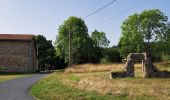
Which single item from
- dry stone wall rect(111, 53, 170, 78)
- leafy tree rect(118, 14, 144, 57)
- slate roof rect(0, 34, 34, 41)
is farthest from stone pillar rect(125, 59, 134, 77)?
leafy tree rect(118, 14, 144, 57)

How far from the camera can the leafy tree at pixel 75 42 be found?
87.2m

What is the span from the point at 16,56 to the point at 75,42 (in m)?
18.3

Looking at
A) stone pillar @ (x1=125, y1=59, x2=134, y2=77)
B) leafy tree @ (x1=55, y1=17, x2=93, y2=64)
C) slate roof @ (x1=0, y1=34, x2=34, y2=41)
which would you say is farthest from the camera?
leafy tree @ (x1=55, y1=17, x2=93, y2=64)

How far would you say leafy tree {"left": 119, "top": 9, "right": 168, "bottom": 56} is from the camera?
85.0 metres

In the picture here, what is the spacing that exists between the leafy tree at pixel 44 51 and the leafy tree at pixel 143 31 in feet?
72.5

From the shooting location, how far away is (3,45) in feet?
239

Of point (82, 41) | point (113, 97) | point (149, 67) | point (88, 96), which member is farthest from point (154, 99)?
point (82, 41)

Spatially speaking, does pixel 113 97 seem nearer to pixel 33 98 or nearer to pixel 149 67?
pixel 33 98

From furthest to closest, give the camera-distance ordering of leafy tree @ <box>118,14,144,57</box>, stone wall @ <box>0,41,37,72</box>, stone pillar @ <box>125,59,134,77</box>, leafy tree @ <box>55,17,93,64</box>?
leafy tree @ <box>55,17,93,64</box>, leafy tree @ <box>118,14,144,57</box>, stone wall @ <box>0,41,37,72</box>, stone pillar @ <box>125,59,134,77</box>

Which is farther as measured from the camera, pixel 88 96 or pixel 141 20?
pixel 141 20

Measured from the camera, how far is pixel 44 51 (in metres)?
106

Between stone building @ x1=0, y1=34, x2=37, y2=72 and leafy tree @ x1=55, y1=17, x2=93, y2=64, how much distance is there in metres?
15.4

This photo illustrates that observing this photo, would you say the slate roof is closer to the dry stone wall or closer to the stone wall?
the stone wall

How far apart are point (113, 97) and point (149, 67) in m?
12.0
